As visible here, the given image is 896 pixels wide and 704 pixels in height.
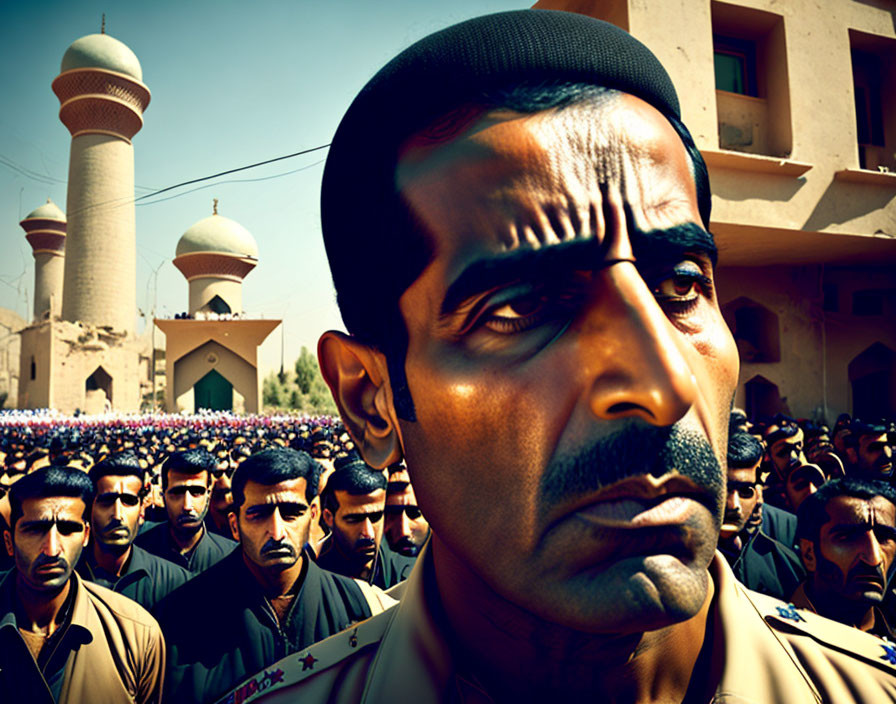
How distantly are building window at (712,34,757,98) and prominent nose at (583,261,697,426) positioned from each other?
15.7m

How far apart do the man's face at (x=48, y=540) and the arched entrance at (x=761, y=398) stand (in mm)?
16193

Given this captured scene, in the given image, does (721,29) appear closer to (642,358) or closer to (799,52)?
(799,52)

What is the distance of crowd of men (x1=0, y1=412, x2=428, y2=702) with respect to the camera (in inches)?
138

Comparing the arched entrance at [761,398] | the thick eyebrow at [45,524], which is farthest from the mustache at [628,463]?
the arched entrance at [761,398]

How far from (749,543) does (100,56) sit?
139 ft

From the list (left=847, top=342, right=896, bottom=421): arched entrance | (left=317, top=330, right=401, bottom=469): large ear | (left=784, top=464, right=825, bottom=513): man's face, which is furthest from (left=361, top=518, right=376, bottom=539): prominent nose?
(left=847, top=342, right=896, bottom=421): arched entrance

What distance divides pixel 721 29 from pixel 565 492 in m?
16.3

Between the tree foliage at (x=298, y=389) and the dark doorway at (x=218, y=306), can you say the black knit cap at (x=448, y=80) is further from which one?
the tree foliage at (x=298, y=389)

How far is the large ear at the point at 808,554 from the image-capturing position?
4035mm

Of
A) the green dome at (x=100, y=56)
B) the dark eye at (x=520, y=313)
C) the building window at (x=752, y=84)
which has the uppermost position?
the green dome at (x=100, y=56)

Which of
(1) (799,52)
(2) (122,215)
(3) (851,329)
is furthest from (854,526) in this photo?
(2) (122,215)

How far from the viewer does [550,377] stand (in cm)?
94

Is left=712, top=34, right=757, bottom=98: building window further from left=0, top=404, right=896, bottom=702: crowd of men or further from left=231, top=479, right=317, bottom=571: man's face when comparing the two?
left=231, top=479, right=317, bottom=571: man's face

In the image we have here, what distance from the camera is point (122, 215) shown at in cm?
3638
